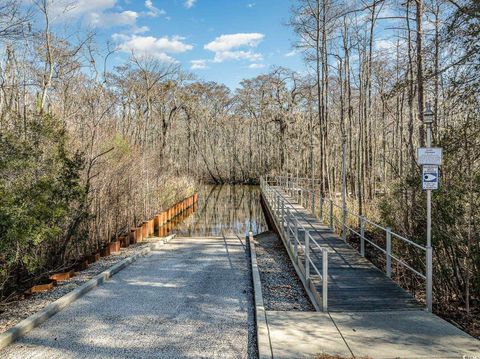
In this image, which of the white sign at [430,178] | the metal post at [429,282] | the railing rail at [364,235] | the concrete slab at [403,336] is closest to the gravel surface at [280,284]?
the railing rail at [364,235]

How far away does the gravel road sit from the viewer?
4.65 metres

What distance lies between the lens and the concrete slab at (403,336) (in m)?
4.30

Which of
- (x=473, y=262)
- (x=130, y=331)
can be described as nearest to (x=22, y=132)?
(x=130, y=331)

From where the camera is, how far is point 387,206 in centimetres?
960

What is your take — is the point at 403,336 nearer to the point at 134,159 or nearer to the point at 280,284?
the point at 280,284

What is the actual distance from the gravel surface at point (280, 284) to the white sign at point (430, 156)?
2895 mm

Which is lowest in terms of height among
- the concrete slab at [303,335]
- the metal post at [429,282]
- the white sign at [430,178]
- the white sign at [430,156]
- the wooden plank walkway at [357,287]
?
the concrete slab at [303,335]

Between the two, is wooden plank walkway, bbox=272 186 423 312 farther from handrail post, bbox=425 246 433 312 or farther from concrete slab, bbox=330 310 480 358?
concrete slab, bbox=330 310 480 358

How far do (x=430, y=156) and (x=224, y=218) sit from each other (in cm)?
1894

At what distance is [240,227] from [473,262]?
1580 centimetres

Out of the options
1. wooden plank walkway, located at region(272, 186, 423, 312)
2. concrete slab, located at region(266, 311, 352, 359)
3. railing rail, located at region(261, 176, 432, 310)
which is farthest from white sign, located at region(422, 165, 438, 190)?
concrete slab, located at region(266, 311, 352, 359)

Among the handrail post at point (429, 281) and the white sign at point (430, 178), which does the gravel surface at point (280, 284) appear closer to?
the handrail post at point (429, 281)

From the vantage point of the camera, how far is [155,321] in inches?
222

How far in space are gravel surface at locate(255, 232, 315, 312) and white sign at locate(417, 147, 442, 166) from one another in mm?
2895
